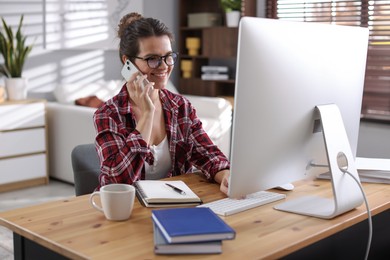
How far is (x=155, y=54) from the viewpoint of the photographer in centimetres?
200

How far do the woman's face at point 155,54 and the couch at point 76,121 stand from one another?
2353mm

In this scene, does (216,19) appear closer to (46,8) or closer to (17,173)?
(46,8)

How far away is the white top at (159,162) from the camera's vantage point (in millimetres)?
2057

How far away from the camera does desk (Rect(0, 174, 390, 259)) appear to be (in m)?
1.20

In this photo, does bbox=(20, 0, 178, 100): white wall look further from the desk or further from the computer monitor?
the computer monitor

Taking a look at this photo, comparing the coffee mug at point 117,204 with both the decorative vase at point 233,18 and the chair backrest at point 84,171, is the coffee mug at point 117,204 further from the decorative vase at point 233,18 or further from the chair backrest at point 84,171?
the decorative vase at point 233,18

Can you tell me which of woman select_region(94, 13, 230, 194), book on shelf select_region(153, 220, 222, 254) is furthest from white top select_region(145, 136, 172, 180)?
book on shelf select_region(153, 220, 222, 254)

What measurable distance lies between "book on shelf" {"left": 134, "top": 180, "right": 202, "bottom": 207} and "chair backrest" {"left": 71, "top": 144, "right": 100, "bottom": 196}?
308mm

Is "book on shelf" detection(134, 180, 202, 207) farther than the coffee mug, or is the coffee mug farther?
"book on shelf" detection(134, 180, 202, 207)

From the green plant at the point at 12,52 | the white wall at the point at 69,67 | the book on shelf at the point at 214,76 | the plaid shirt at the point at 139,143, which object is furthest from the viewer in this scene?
the book on shelf at the point at 214,76

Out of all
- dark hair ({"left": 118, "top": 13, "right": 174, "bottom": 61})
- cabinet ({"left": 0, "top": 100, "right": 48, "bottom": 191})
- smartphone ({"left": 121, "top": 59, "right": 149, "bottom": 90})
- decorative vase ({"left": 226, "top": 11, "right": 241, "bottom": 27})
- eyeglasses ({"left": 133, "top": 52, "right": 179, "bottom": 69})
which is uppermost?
decorative vase ({"left": 226, "top": 11, "right": 241, "bottom": 27})

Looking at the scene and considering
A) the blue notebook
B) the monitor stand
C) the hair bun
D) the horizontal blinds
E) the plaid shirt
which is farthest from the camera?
the horizontal blinds

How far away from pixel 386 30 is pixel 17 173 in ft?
10.3

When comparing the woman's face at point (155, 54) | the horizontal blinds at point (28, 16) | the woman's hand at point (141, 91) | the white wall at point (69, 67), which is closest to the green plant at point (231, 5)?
the white wall at point (69, 67)
